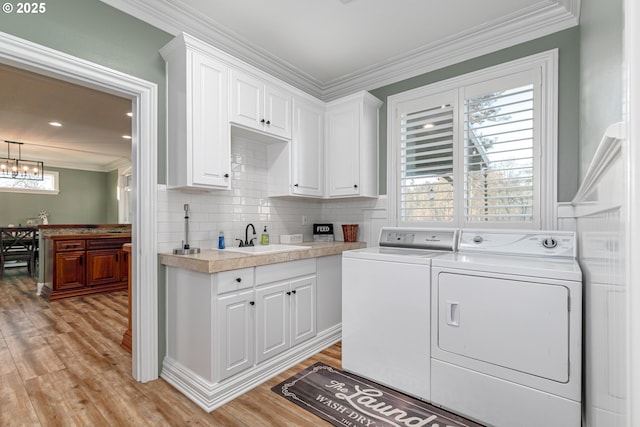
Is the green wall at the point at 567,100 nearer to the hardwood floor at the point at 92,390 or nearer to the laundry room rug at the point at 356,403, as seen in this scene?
the laundry room rug at the point at 356,403

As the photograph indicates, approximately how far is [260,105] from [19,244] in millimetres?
6938

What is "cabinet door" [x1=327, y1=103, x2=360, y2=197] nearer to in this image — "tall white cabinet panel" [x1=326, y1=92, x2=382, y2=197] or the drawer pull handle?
"tall white cabinet panel" [x1=326, y1=92, x2=382, y2=197]

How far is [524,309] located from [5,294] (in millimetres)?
6694

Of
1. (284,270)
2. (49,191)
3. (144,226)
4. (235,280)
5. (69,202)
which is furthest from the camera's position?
(69,202)

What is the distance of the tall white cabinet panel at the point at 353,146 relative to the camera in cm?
313

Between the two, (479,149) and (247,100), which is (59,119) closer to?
(247,100)

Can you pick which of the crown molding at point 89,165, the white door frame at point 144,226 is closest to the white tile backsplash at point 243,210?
the white door frame at point 144,226

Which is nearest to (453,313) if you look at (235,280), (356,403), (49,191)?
(356,403)

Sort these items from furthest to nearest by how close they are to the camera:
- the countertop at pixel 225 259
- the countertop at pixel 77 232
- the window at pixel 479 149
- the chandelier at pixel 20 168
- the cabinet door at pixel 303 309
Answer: the chandelier at pixel 20 168 → the countertop at pixel 77 232 → the cabinet door at pixel 303 309 → the window at pixel 479 149 → the countertop at pixel 225 259

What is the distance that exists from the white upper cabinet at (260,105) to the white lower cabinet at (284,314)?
1334mm

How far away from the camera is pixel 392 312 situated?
2.12 m

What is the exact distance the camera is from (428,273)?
1972mm

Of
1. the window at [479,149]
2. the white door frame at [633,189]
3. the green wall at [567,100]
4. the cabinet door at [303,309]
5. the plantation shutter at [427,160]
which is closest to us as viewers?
the white door frame at [633,189]

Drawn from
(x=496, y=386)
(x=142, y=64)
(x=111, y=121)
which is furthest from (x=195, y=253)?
(x=111, y=121)
